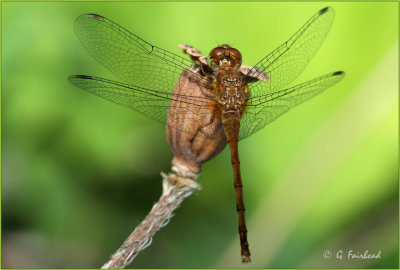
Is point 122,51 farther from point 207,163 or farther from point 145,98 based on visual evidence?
point 207,163

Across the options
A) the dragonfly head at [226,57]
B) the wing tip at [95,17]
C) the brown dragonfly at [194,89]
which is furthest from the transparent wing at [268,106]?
the wing tip at [95,17]

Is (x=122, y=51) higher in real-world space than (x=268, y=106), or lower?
higher

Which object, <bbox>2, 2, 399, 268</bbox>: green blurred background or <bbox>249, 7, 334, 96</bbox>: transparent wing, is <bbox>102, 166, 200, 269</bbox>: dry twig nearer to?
<bbox>2, 2, 399, 268</bbox>: green blurred background

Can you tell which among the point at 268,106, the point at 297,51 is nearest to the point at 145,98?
the point at 268,106

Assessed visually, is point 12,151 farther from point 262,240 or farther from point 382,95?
point 382,95

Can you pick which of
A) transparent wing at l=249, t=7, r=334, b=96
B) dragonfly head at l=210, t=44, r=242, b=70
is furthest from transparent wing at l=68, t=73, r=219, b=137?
transparent wing at l=249, t=7, r=334, b=96

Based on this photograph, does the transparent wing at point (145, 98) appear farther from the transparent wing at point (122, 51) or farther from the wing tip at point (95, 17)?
the wing tip at point (95, 17)

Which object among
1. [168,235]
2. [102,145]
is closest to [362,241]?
[168,235]
